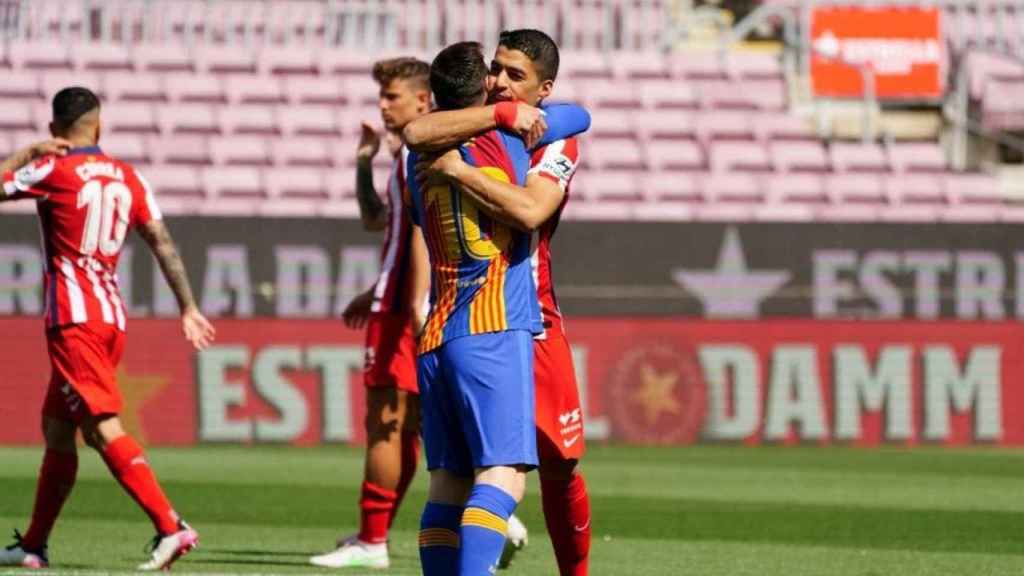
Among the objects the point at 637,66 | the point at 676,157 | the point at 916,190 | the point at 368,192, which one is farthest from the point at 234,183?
the point at 368,192

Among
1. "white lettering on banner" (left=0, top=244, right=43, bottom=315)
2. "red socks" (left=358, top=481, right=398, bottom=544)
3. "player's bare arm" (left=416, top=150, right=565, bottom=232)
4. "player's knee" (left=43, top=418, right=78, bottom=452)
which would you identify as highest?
"player's bare arm" (left=416, top=150, right=565, bottom=232)

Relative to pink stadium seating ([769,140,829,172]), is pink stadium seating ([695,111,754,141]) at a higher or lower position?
higher

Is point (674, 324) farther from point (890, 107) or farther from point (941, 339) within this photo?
point (890, 107)

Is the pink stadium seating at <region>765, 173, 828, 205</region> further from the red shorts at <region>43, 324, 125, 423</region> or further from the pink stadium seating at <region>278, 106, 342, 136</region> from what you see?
the red shorts at <region>43, 324, 125, 423</region>

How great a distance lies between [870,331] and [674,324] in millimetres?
1654

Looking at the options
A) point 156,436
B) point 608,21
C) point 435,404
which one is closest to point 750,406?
point 156,436

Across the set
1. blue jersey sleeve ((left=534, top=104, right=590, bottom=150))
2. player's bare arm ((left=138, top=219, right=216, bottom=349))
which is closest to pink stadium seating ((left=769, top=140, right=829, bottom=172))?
player's bare arm ((left=138, top=219, right=216, bottom=349))

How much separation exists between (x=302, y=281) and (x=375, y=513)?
9466 mm

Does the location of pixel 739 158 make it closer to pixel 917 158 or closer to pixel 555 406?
pixel 917 158

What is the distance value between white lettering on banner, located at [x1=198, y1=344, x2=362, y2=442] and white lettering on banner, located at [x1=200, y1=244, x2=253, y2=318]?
455 millimetres

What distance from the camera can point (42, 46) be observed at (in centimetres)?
2212

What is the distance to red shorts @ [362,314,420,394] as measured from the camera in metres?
9.38

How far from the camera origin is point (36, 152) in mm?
8961

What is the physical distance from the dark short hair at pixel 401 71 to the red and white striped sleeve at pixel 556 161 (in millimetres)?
2778
